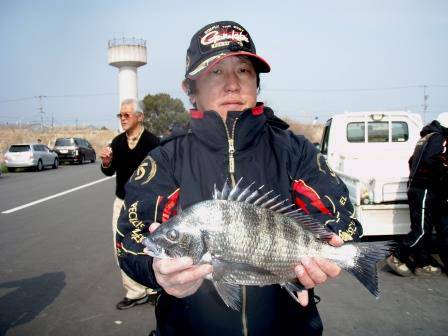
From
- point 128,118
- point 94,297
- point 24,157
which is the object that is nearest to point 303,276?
point 128,118

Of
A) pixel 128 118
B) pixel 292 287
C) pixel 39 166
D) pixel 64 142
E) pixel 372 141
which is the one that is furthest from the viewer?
pixel 64 142

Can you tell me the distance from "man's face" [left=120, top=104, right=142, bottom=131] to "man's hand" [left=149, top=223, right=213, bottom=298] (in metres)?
3.91

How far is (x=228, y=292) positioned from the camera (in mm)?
1816

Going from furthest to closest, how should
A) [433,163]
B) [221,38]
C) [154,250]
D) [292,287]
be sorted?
[433,163] < [221,38] < [292,287] < [154,250]

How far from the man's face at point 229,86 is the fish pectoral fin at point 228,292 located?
95cm

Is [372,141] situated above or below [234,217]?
above

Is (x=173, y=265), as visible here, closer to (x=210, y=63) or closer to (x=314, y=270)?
(x=314, y=270)

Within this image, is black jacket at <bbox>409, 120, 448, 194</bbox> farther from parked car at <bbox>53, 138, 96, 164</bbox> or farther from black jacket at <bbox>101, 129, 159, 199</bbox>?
parked car at <bbox>53, 138, 96, 164</bbox>

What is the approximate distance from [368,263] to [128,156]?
3.93 m

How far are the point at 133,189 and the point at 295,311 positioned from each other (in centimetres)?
106

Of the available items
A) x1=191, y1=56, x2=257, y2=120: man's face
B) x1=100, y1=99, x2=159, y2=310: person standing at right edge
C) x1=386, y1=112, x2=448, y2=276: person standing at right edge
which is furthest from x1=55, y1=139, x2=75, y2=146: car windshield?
x1=191, y1=56, x2=257, y2=120: man's face

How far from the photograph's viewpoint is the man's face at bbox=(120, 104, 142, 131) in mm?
5422

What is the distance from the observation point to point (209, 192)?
7.07 feet

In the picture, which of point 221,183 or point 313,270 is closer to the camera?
point 313,270
